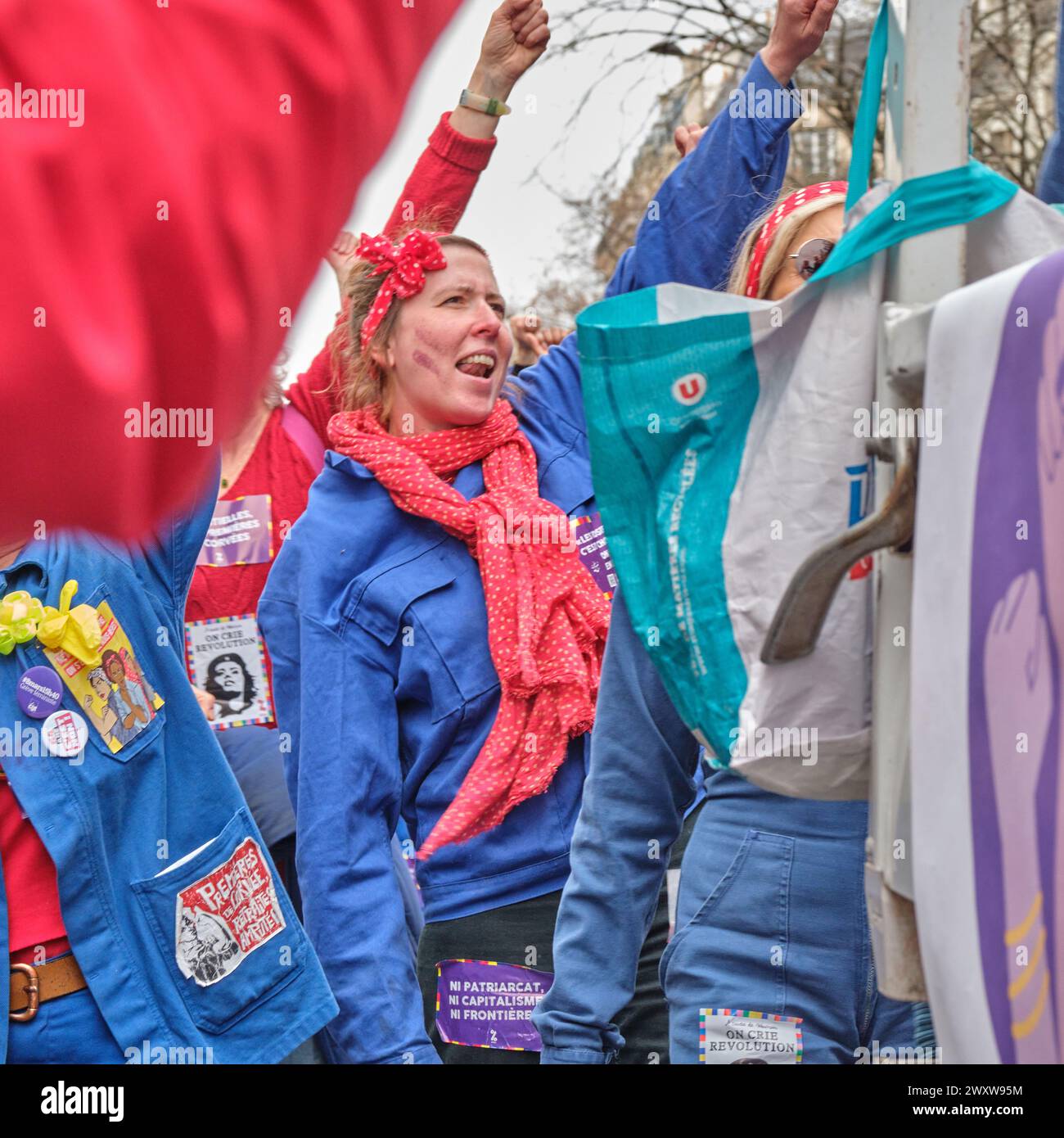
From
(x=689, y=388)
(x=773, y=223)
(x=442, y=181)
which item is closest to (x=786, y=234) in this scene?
(x=773, y=223)

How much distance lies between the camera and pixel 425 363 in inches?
126

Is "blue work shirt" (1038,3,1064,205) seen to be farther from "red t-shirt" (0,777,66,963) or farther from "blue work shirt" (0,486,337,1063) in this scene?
"red t-shirt" (0,777,66,963)

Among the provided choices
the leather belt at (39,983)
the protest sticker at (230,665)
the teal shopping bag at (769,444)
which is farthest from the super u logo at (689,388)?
the protest sticker at (230,665)

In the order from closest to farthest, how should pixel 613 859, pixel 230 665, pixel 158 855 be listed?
pixel 613 859, pixel 158 855, pixel 230 665

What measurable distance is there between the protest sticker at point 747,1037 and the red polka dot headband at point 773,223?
100cm

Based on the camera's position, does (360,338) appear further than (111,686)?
Yes

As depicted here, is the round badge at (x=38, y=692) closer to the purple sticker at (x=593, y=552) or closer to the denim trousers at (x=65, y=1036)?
the denim trousers at (x=65, y=1036)

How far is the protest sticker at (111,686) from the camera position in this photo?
2.22m

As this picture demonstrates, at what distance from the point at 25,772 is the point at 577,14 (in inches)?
226

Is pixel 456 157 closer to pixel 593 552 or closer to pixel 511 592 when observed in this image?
pixel 593 552

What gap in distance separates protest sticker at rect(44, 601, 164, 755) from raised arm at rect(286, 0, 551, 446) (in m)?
1.30

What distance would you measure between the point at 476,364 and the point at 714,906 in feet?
4.80

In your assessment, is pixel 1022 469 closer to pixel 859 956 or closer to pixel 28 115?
pixel 28 115

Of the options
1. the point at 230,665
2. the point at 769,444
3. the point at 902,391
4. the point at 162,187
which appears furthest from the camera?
the point at 230,665
